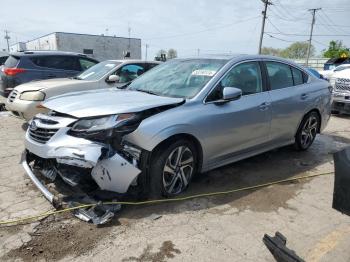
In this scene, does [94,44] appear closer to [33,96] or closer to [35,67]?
[35,67]

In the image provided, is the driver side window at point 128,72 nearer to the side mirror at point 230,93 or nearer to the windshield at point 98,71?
the windshield at point 98,71

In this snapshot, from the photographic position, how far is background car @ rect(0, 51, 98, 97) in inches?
354

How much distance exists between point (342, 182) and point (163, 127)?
1913 millimetres

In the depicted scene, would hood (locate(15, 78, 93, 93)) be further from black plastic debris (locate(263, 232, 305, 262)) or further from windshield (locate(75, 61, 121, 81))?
black plastic debris (locate(263, 232, 305, 262))

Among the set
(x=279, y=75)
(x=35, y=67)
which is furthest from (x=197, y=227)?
(x=35, y=67)

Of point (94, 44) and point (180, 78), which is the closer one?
point (180, 78)

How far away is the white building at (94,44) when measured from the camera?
141 feet

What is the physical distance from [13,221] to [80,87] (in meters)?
4.18

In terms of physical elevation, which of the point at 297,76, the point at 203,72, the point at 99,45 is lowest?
the point at 99,45

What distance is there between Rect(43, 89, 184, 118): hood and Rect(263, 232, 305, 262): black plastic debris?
72.9 inches

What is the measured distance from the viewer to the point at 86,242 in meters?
3.26

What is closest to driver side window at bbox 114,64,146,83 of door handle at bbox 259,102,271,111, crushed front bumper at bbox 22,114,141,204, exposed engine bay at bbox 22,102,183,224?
door handle at bbox 259,102,271,111

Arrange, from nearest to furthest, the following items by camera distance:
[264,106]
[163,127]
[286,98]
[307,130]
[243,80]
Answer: [163,127] < [243,80] < [264,106] < [286,98] < [307,130]

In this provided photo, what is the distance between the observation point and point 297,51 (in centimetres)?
9425
